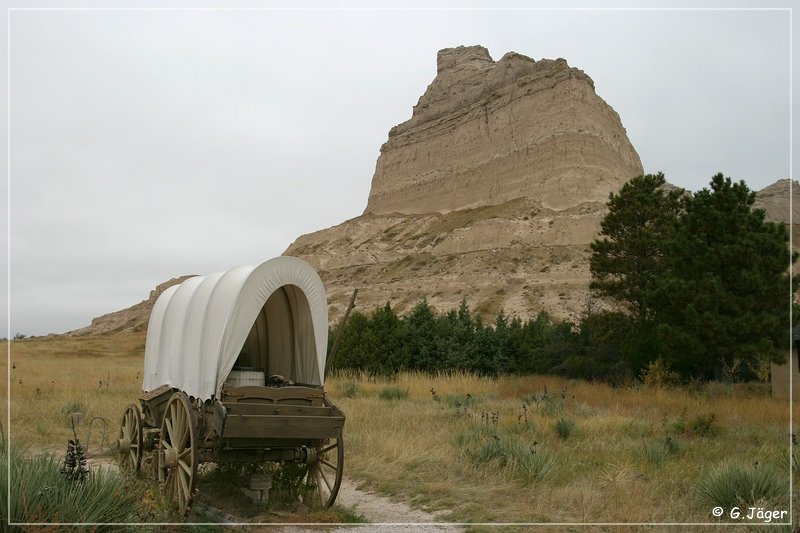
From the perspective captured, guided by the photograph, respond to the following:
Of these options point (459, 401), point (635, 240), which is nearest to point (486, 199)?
point (635, 240)

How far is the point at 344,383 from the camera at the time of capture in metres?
19.9

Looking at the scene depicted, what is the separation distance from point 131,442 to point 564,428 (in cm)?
686

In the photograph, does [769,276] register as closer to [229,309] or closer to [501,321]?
[501,321]

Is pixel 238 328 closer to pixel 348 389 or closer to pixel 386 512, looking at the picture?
pixel 386 512

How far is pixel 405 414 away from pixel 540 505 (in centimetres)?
676

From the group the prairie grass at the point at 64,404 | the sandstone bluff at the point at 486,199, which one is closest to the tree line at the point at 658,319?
the prairie grass at the point at 64,404

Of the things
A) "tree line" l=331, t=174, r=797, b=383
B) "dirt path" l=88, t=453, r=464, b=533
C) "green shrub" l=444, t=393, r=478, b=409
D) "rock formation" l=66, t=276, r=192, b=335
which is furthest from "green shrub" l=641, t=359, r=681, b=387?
"rock formation" l=66, t=276, r=192, b=335

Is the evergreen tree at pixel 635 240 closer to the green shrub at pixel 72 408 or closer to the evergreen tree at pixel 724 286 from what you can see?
the evergreen tree at pixel 724 286

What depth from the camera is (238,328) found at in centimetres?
658

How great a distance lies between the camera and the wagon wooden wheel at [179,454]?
6.12 metres

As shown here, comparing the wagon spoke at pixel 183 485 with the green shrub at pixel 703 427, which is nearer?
the wagon spoke at pixel 183 485

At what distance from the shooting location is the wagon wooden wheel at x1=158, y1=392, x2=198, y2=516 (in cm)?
612

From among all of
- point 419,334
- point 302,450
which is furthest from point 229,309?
point 419,334

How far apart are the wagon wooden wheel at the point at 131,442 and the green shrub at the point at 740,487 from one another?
21.7 ft
